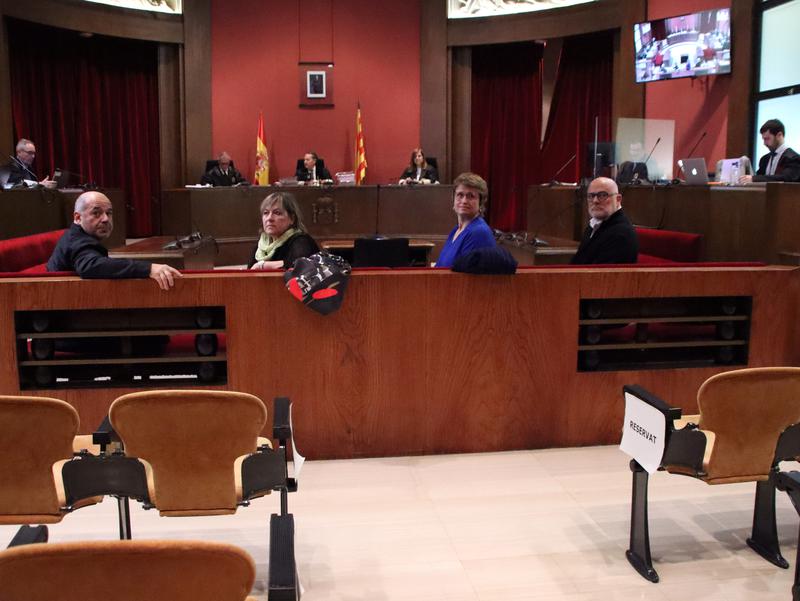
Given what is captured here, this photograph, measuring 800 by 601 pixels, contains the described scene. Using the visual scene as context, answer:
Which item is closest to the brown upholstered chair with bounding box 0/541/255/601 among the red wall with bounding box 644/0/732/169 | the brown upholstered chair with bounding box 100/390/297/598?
the brown upholstered chair with bounding box 100/390/297/598

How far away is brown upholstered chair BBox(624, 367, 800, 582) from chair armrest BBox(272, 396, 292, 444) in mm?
1055

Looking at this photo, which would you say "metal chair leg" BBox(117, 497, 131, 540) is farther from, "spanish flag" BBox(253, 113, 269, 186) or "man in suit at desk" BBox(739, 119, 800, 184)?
"spanish flag" BBox(253, 113, 269, 186)

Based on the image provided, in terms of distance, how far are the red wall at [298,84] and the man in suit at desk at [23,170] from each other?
12.3 feet

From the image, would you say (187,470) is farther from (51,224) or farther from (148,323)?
(51,224)

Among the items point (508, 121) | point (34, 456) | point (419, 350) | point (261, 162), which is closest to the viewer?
point (34, 456)

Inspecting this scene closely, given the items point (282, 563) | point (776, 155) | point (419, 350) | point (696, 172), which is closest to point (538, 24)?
point (776, 155)

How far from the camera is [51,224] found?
7.31 metres

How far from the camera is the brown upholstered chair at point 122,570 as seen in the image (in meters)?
1.11

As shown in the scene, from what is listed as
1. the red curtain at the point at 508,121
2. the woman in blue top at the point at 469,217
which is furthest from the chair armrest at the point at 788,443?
the red curtain at the point at 508,121

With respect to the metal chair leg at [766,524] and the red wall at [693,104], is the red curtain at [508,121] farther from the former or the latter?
the metal chair leg at [766,524]

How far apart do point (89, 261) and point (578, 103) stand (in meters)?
10.5

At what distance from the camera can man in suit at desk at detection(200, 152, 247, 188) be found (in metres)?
10.8

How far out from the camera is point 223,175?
1084 centimetres

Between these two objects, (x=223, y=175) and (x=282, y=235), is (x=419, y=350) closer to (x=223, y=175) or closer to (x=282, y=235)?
(x=282, y=235)
